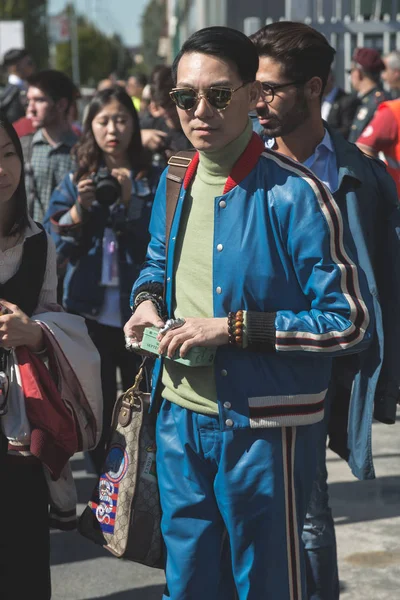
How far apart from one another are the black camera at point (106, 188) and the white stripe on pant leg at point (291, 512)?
2.35 m

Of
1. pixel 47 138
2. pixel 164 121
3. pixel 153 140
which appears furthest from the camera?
pixel 164 121

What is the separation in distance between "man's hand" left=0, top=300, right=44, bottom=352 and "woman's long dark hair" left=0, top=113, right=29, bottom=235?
29 cm

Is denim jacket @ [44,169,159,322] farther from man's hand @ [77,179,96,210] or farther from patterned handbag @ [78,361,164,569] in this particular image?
patterned handbag @ [78,361,164,569]

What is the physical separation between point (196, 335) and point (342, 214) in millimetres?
966

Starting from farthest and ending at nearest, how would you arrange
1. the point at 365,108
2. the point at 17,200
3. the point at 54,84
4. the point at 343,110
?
the point at 343,110 → the point at 365,108 → the point at 54,84 → the point at 17,200

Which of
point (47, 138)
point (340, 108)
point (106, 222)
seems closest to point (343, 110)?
point (340, 108)

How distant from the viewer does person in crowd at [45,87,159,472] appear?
5.09 m

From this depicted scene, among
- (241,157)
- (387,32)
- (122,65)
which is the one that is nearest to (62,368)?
(241,157)

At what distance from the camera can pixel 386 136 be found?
254 inches

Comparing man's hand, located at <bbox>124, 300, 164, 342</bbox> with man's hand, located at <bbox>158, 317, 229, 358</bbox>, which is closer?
man's hand, located at <bbox>158, 317, 229, 358</bbox>

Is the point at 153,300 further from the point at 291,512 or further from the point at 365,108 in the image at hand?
the point at 365,108

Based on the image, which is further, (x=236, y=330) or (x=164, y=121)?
(x=164, y=121)

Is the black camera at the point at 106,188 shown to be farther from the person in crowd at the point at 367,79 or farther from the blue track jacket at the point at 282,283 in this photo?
the person in crowd at the point at 367,79

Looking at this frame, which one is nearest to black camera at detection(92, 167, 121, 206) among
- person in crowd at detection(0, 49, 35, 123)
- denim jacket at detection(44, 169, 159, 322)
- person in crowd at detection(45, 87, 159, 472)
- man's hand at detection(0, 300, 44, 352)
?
person in crowd at detection(45, 87, 159, 472)
